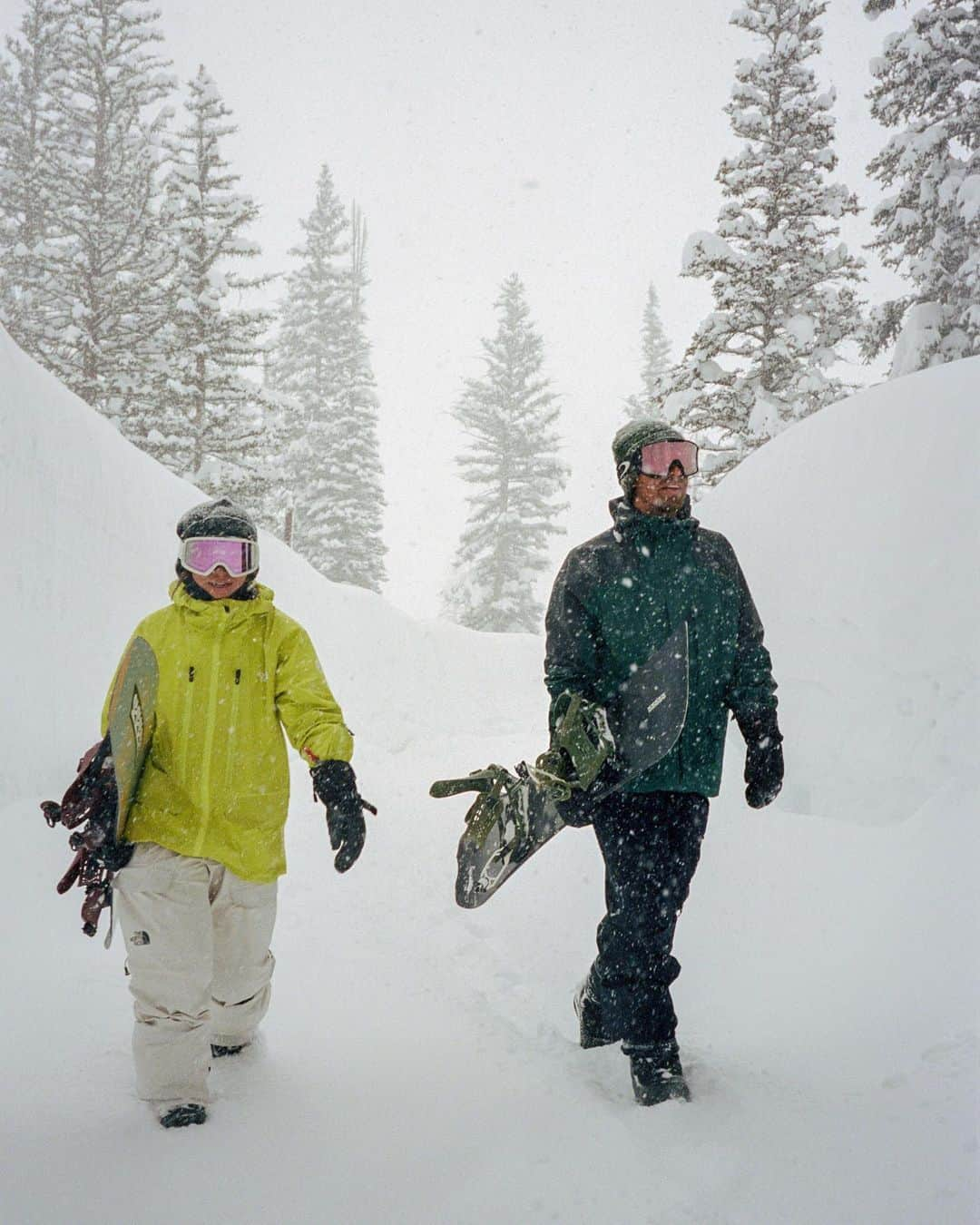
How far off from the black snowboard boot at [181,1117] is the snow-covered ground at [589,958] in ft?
0.11

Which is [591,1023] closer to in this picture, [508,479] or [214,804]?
[214,804]

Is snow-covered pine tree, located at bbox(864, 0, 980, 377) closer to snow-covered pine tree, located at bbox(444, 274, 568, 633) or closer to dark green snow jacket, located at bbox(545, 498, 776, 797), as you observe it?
dark green snow jacket, located at bbox(545, 498, 776, 797)

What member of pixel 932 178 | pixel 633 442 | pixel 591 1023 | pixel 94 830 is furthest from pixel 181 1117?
pixel 932 178

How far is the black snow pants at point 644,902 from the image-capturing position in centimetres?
297

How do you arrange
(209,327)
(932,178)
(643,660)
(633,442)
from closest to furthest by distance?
(643,660)
(633,442)
(932,178)
(209,327)

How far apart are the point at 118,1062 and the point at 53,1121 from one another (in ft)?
1.47

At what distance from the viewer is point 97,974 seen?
410cm

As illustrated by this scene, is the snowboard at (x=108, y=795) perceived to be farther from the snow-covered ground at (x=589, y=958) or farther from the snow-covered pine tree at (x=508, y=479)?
the snow-covered pine tree at (x=508, y=479)

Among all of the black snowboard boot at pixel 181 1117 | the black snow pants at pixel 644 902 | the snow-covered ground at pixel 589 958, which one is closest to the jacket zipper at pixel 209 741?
the black snowboard boot at pixel 181 1117

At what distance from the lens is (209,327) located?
21.2 metres

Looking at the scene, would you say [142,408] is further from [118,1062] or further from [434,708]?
[118,1062]

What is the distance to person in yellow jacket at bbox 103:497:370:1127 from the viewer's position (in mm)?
2875

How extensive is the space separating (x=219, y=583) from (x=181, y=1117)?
185 cm

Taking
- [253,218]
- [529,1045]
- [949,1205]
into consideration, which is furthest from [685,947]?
[253,218]
